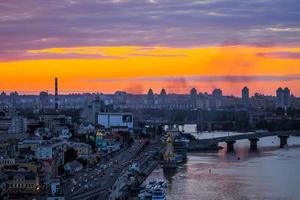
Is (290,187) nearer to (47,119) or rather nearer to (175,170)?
(175,170)

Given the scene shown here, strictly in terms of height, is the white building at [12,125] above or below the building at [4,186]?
above

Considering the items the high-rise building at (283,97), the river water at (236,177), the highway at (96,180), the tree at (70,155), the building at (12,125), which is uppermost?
the high-rise building at (283,97)

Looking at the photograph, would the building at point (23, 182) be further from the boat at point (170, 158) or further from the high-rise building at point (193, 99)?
the high-rise building at point (193, 99)

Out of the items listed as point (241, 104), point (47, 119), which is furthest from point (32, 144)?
point (241, 104)

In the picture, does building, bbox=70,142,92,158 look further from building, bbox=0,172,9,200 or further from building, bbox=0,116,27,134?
building, bbox=0,172,9,200

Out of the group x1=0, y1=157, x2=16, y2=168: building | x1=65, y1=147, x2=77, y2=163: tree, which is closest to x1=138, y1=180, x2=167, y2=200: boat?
x1=0, y1=157, x2=16, y2=168: building

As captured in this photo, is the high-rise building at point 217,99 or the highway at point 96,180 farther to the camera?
the high-rise building at point 217,99

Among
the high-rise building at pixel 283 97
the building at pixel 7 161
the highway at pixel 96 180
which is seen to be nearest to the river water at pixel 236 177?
the highway at pixel 96 180
